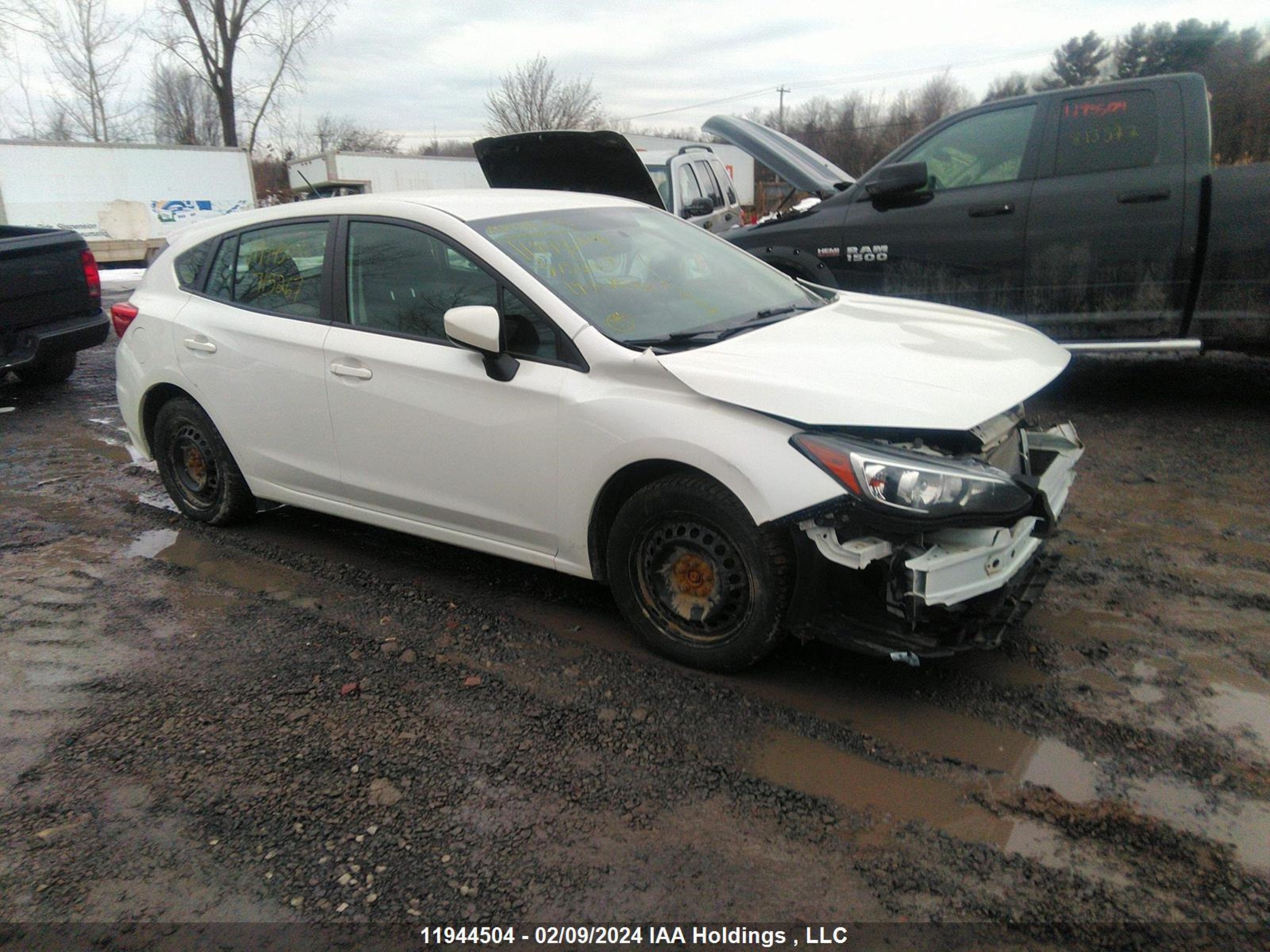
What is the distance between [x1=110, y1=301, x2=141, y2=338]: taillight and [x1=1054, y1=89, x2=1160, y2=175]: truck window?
569cm

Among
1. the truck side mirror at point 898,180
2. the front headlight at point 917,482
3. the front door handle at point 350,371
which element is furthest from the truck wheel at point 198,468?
the truck side mirror at point 898,180

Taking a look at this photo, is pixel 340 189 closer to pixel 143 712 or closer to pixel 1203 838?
pixel 143 712

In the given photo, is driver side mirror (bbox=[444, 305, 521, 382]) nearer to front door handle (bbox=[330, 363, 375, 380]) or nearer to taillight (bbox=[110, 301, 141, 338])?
front door handle (bbox=[330, 363, 375, 380])

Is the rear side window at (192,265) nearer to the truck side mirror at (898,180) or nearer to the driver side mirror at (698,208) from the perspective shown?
the truck side mirror at (898,180)

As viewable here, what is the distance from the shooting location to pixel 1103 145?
6039mm

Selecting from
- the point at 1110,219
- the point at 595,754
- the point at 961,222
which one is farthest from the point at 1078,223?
the point at 595,754

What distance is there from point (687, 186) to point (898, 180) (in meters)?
5.33

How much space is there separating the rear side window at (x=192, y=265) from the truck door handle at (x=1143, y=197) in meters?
5.36

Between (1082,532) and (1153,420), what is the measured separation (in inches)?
87.9

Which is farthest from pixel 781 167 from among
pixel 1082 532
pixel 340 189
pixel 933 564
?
pixel 340 189

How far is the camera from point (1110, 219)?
5938mm

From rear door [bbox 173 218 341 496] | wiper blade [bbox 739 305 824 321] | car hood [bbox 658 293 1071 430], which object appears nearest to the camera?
car hood [bbox 658 293 1071 430]

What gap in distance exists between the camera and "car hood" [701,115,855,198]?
7020mm

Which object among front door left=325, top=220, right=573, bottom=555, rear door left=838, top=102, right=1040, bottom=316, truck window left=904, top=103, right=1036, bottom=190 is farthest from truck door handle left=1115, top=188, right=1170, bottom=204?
front door left=325, top=220, right=573, bottom=555
